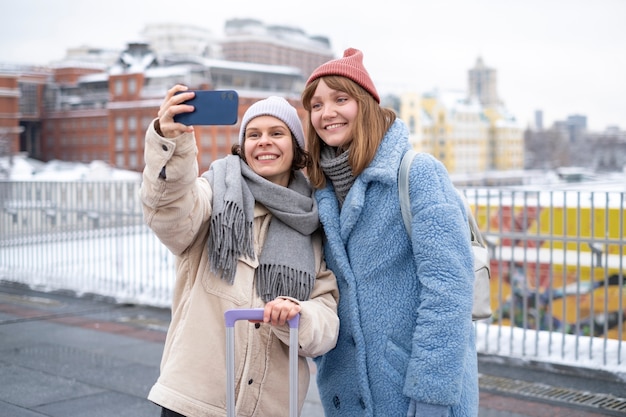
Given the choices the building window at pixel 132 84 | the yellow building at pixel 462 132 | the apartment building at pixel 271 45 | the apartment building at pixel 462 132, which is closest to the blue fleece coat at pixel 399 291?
the building window at pixel 132 84

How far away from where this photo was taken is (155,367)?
19.1ft

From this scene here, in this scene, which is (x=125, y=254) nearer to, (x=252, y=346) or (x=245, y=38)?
(x=252, y=346)

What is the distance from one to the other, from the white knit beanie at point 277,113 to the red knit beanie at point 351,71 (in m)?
0.14

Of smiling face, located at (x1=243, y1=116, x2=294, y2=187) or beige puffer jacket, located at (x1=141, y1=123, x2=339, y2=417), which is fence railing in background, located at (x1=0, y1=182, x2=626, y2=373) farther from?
beige puffer jacket, located at (x1=141, y1=123, x2=339, y2=417)

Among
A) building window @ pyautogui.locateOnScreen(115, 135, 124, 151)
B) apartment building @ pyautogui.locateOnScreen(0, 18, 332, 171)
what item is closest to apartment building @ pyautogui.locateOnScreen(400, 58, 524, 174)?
apartment building @ pyautogui.locateOnScreen(0, 18, 332, 171)

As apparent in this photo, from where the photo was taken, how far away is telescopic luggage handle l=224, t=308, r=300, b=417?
86.0 inches

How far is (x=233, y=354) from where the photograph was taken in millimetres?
2229

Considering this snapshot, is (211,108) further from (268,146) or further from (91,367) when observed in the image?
(91,367)

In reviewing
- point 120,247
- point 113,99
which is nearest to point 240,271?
point 120,247

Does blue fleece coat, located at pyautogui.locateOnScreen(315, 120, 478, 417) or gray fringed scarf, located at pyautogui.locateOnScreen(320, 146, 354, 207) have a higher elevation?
gray fringed scarf, located at pyautogui.locateOnScreen(320, 146, 354, 207)

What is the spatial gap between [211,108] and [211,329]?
682 mm

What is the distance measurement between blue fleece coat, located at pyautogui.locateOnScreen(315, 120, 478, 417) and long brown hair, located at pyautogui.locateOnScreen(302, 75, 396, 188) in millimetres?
31

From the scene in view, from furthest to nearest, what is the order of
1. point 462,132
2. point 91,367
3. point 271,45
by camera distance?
point 271,45, point 462,132, point 91,367

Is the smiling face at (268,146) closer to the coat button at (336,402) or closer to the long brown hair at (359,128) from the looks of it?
the long brown hair at (359,128)
